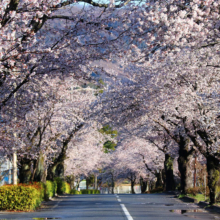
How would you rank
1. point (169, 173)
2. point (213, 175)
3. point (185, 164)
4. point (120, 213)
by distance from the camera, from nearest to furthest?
point (120, 213)
point (213, 175)
point (185, 164)
point (169, 173)

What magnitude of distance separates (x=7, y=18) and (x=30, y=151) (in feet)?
51.9

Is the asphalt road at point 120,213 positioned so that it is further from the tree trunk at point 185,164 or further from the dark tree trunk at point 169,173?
the dark tree trunk at point 169,173

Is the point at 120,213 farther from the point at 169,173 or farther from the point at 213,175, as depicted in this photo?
the point at 169,173

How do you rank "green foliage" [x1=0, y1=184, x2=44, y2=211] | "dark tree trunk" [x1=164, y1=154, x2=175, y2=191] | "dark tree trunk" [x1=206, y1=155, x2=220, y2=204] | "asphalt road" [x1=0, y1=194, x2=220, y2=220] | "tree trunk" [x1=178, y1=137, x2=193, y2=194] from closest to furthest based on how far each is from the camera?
"asphalt road" [x1=0, y1=194, x2=220, y2=220] < "green foliage" [x1=0, y1=184, x2=44, y2=211] < "dark tree trunk" [x1=206, y1=155, x2=220, y2=204] < "tree trunk" [x1=178, y1=137, x2=193, y2=194] < "dark tree trunk" [x1=164, y1=154, x2=175, y2=191]

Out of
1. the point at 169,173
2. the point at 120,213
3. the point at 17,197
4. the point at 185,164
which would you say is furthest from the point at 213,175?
the point at 169,173

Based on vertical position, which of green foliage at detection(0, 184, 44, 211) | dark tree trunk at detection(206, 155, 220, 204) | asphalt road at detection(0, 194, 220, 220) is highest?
dark tree trunk at detection(206, 155, 220, 204)

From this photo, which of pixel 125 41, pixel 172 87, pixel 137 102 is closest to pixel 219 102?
pixel 172 87

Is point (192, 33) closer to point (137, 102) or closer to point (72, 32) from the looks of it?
point (72, 32)

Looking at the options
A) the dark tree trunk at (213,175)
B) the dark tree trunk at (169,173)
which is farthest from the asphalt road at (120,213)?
the dark tree trunk at (169,173)

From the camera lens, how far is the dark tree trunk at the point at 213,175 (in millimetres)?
19453

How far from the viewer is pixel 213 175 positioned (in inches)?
787

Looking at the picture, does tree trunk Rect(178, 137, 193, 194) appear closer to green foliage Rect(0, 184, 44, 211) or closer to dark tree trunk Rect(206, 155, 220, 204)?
dark tree trunk Rect(206, 155, 220, 204)

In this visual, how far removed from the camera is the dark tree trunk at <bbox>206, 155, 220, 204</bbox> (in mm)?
19453

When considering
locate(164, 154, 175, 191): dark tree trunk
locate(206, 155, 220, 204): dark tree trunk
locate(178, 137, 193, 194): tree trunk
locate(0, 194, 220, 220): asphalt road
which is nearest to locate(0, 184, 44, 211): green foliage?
locate(0, 194, 220, 220): asphalt road
